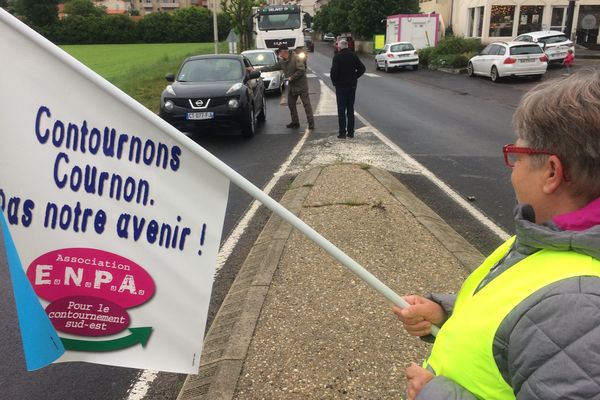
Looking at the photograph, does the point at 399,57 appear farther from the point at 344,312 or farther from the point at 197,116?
the point at 344,312

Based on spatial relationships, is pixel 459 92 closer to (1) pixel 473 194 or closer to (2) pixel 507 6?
(1) pixel 473 194

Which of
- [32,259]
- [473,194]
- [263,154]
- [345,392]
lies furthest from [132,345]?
[263,154]

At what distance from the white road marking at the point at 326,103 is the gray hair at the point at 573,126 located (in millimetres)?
13345

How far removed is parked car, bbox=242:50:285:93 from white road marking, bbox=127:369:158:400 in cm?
1671

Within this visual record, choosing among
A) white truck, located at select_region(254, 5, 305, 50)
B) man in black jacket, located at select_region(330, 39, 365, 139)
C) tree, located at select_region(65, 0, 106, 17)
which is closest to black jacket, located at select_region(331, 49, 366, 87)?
man in black jacket, located at select_region(330, 39, 365, 139)

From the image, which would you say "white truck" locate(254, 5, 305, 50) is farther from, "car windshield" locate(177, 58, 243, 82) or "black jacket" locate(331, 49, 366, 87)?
"black jacket" locate(331, 49, 366, 87)

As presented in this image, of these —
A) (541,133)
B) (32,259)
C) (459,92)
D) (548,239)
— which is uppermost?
(541,133)

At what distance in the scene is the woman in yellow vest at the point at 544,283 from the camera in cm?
100

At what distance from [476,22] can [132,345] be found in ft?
138

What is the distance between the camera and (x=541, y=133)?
118 centimetres

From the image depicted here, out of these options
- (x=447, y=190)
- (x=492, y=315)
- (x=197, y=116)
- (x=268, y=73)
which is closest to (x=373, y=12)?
(x=268, y=73)

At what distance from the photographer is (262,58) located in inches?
822

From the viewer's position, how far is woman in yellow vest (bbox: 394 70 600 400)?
39.5 inches

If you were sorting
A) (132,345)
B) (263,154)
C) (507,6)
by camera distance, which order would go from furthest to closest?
1. (507,6)
2. (263,154)
3. (132,345)
